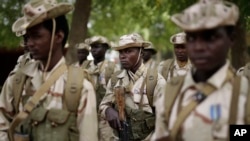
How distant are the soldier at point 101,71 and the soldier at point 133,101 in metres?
1.57

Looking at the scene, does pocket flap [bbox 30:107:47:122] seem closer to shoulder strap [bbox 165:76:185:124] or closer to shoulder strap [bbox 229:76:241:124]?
shoulder strap [bbox 165:76:185:124]

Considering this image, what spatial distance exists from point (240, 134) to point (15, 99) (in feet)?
5.84

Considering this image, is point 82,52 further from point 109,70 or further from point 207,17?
point 207,17

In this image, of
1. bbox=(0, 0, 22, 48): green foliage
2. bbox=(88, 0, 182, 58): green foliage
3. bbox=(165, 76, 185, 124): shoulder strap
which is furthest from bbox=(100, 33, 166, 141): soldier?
bbox=(88, 0, 182, 58): green foliage

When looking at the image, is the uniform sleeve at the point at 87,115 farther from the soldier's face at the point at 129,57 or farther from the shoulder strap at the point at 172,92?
the soldier's face at the point at 129,57

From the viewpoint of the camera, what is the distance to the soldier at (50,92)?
13.0 ft

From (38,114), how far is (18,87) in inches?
13.0

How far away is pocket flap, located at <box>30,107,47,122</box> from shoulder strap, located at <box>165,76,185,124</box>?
103 cm

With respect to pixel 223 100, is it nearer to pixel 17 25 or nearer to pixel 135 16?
pixel 17 25

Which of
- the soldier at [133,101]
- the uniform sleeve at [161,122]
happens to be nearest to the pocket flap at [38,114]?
the uniform sleeve at [161,122]

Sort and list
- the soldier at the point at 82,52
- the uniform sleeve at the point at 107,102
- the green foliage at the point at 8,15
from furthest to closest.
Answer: the green foliage at the point at 8,15, the soldier at the point at 82,52, the uniform sleeve at the point at 107,102

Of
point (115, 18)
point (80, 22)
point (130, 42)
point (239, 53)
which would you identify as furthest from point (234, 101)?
point (115, 18)

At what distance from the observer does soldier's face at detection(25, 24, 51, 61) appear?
156 inches

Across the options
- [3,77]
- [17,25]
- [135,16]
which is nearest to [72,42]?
[3,77]
